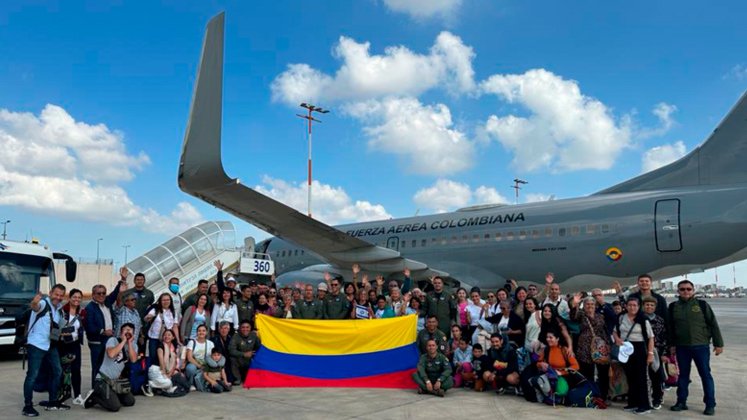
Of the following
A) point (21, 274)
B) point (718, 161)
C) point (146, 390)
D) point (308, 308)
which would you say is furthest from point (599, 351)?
point (21, 274)

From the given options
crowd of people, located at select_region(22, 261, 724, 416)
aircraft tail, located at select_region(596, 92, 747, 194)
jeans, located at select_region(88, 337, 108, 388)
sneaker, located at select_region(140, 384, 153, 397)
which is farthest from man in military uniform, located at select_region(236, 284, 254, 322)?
aircraft tail, located at select_region(596, 92, 747, 194)

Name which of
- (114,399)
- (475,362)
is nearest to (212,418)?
(114,399)

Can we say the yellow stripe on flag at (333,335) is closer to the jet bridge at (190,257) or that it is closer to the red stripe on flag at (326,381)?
the red stripe on flag at (326,381)

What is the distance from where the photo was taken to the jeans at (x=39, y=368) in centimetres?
671

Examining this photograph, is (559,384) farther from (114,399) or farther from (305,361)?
(114,399)

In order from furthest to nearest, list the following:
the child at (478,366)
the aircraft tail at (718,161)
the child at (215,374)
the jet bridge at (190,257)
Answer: the jet bridge at (190,257) → the aircraft tail at (718,161) → the child at (478,366) → the child at (215,374)

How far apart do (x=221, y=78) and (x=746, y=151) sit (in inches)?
485

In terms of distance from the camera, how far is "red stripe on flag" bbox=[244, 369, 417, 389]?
878 cm

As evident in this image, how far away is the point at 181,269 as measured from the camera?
71.2 ft

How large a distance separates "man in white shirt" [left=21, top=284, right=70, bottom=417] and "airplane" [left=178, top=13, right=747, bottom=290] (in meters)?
4.87

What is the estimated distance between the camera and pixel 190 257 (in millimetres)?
22047

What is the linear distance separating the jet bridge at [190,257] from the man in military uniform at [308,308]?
12.2 m

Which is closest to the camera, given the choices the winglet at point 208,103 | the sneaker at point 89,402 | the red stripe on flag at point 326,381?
the sneaker at point 89,402

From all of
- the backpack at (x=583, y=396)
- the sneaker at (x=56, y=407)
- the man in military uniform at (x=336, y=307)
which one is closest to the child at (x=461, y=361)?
the backpack at (x=583, y=396)
